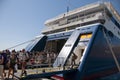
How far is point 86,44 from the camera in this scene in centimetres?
1330

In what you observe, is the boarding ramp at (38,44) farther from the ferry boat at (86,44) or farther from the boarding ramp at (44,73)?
the boarding ramp at (44,73)

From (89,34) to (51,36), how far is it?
5306 mm

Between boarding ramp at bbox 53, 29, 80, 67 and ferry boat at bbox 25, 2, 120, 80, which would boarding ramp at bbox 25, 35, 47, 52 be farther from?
boarding ramp at bbox 53, 29, 80, 67

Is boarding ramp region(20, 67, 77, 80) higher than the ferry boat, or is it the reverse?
the ferry boat

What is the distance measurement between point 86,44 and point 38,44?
607 centimetres

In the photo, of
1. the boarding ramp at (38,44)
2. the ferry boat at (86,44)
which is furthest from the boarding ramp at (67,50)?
the boarding ramp at (38,44)

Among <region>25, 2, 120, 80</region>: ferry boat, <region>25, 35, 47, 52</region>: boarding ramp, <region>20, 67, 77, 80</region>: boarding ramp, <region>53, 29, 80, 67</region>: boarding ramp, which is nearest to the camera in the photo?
<region>20, 67, 77, 80</region>: boarding ramp

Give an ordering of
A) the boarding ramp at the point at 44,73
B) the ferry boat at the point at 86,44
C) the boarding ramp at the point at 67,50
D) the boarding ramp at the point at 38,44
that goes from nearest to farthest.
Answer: the boarding ramp at the point at 44,73
the ferry boat at the point at 86,44
the boarding ramp at the point at 67,50
the boarding ramp at the point at 38,44

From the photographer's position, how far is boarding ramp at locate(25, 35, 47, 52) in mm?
17706

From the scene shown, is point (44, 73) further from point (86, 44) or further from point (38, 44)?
point (38, 44)

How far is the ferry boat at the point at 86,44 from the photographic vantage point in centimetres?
1216

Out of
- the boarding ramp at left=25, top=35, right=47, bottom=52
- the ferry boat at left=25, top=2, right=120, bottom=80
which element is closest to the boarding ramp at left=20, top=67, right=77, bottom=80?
the ferry boat at left=25, top=2, right=120, bottom=80

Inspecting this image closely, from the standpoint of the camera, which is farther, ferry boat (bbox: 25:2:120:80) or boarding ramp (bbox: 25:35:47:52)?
boarding ramp (bbox: 25:35:47:52)

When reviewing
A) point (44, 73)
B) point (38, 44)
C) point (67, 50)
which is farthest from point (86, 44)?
point (38, 44)
